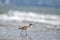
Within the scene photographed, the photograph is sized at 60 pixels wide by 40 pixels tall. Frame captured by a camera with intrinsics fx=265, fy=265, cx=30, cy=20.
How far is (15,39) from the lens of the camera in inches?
448

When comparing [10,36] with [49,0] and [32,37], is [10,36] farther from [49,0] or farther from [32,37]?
[49,0]

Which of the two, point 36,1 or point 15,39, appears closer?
point 15,39

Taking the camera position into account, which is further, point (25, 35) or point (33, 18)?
point (33, 18)

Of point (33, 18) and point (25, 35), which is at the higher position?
point (25, 35)

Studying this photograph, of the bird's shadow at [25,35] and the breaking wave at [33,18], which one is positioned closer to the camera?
A: the bird's shadow at [25,35]

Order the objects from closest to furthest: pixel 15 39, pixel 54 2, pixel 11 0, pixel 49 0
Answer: pixel 15 39, pixel 54 2, pixel 49 0, pixel 11 0

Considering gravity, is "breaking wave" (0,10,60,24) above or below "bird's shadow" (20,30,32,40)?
below

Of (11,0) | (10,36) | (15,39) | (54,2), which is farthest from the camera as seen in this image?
(11,0)

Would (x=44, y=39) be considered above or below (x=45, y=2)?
above

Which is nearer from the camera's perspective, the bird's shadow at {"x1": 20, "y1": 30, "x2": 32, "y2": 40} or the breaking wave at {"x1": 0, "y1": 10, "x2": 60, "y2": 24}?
the bird's shadow at {"x1": 20, "y1": 30, "x2": 32, "y2": 40}

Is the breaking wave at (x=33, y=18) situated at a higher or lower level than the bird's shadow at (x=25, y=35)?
lower

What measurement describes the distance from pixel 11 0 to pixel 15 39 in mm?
41622

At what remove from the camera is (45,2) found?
48688mm

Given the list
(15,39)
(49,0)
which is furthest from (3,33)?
(49,0)
